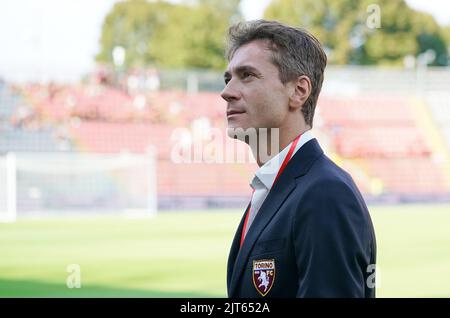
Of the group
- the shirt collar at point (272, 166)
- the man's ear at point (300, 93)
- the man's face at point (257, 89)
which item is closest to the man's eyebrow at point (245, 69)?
the man's face at point (257, 89)

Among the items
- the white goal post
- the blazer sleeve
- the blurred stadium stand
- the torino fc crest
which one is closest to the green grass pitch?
the white goal post

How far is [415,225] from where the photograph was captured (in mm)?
17109

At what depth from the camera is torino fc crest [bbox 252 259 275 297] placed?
1808 millimetres

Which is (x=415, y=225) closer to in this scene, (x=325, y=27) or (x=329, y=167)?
(x=329, y=167)

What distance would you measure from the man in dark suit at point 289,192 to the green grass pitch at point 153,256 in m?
5.95

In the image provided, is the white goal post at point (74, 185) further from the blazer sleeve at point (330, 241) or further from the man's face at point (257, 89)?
the blazer sleeve at point (330, 241)

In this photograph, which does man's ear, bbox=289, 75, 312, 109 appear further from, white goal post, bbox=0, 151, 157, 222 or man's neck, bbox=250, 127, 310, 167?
white goal post, bbox=0, 151, 157, 222

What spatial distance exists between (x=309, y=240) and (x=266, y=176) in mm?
355

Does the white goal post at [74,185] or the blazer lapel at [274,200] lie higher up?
the white goal post at [74,185]

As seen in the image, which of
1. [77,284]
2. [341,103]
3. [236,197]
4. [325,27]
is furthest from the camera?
[325,27]

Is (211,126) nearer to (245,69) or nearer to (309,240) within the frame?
(245,69)

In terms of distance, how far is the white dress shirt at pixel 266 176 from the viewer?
2027mm

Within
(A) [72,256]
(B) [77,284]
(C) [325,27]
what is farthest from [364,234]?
(C) [325,27]
